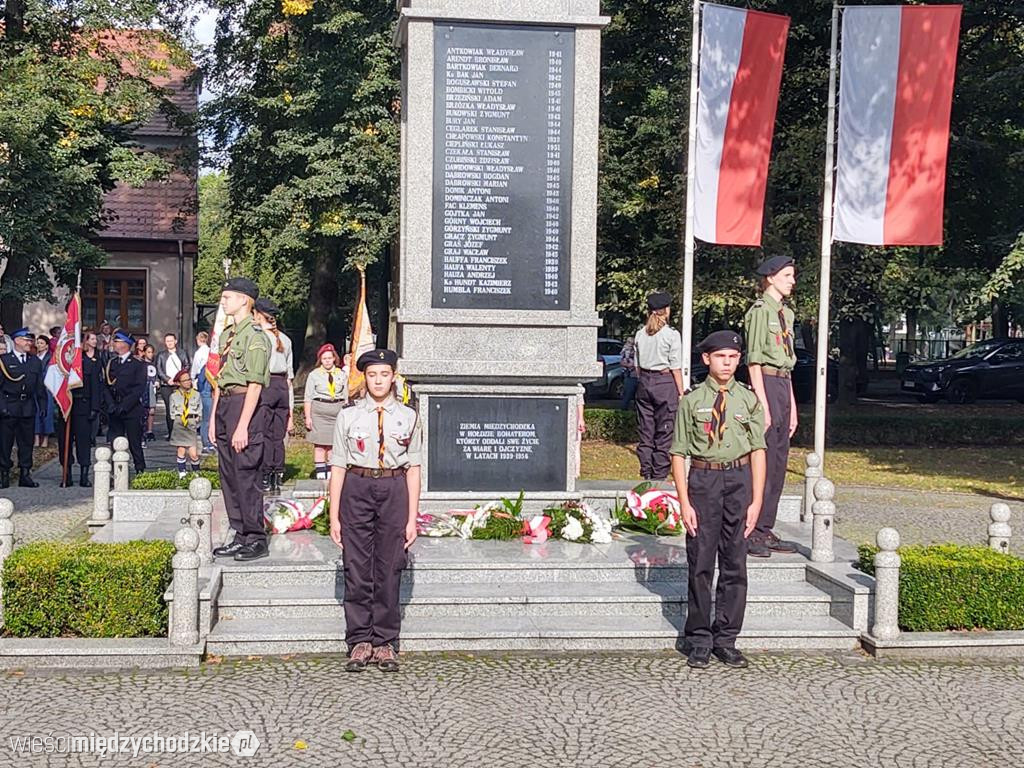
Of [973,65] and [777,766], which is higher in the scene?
[973,65]

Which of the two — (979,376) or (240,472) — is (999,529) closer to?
(240,472)

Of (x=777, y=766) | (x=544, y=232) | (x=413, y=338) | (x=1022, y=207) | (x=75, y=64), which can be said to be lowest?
(x=777, y=766)

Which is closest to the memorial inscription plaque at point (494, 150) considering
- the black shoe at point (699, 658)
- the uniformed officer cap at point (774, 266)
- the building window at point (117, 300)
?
the uniformed officer cap at point (774, 266)

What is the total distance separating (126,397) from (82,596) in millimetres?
9370

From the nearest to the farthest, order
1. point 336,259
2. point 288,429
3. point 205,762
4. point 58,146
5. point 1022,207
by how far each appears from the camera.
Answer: point 205,762
point 288,429
point 58,146
point 1022,207
point 336,259

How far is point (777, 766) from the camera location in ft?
20.2

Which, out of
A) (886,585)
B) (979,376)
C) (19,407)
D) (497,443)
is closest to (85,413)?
(19,407)

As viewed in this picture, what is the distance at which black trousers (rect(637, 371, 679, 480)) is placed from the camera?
1363 cm

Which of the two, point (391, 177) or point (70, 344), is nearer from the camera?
point (70, 344)

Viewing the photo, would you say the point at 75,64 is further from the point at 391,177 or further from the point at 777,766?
the point at 777,766

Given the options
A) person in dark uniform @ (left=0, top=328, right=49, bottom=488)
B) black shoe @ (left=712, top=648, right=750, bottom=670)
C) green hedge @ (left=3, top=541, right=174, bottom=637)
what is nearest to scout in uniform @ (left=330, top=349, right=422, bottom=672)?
green hedge @ (left=3, top=541, right=174, bottom=637)

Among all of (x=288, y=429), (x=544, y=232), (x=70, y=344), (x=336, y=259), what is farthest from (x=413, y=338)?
(x=336, y=259)

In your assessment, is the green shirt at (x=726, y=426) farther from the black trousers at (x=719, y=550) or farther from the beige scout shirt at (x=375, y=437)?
the beige scout shirt at (x=375, y=437)

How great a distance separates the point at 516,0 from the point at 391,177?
15942 mm
